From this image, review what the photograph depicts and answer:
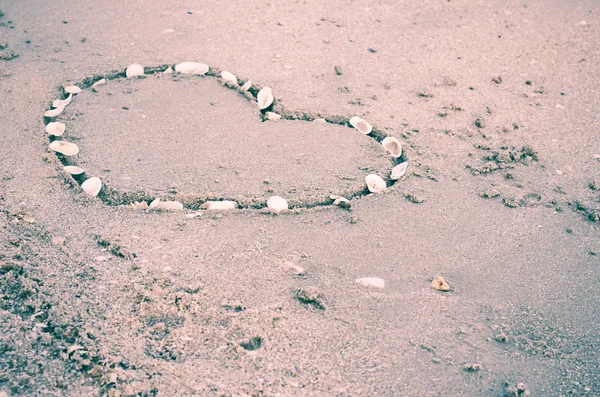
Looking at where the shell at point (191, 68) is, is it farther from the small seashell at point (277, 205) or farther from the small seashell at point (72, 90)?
the small seashell at point (277, 205)

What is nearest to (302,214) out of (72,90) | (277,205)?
(277,205)

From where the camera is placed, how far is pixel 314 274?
2.31 m

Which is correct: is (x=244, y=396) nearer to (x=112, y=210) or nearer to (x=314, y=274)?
(x=314, y=274)

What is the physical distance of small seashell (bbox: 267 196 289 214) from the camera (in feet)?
8.66

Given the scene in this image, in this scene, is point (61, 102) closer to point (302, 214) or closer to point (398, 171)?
point (302, 214)

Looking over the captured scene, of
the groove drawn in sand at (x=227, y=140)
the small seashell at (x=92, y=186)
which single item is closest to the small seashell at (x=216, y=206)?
the groove drawn in sand at (x=227, y=140)

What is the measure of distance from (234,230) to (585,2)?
4.07 metres

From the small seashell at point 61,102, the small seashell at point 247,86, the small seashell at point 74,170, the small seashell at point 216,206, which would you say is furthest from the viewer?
the small seashell at point 247,86

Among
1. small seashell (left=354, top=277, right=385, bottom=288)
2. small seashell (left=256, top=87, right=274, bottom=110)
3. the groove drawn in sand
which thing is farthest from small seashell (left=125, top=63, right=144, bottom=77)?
small seashell (left=354, top=277, right=385, bottom=288)

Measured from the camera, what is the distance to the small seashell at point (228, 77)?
11.8ft

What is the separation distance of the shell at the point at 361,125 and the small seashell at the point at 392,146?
5.6 inches

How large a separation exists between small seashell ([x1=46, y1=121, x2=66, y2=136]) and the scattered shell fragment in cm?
216

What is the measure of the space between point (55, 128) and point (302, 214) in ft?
5.00

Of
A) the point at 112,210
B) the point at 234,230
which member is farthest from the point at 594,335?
the point at 112,210
